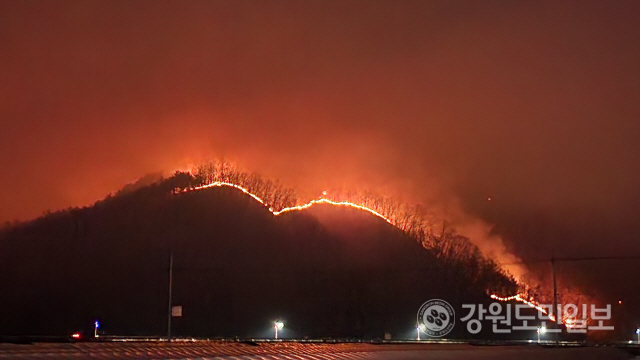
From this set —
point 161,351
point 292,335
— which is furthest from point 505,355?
point 292,335

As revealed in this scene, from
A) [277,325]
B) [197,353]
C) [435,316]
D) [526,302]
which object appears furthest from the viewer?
[435,316]

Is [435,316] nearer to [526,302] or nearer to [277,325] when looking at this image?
[526,302]

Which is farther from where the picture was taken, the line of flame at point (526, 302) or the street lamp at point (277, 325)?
the street lamp at point (277, 325)

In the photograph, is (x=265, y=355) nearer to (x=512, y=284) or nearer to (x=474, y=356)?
(x=474, y=356)

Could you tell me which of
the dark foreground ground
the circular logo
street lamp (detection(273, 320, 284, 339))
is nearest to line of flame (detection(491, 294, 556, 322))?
the circular logo

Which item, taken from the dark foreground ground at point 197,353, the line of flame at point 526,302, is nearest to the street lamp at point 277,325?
the line of flame at point 526,302

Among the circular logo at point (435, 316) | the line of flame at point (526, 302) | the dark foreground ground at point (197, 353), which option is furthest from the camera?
the circular logo at point (435, 316)

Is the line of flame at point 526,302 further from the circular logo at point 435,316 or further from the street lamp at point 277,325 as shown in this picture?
the street lamp at point 277,325

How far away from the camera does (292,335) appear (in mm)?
42438

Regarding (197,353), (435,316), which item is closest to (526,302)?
(435,316)

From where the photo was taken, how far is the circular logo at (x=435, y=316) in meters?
43.0

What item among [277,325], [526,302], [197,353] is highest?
[526,302]

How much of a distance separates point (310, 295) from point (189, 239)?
8453mm

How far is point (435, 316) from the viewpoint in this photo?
4375cm
